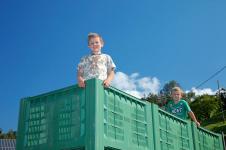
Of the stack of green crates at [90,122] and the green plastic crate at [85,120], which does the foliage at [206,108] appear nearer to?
the stack of green crates at [90,122]

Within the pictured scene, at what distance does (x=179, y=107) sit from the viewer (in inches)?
308

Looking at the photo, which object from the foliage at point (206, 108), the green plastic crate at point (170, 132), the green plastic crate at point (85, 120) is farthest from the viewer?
the foliage at point (206, 108)

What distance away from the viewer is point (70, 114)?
15.4ft

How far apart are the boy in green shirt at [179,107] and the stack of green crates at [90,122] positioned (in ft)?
6.40

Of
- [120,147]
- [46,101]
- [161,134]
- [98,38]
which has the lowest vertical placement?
[120,147]

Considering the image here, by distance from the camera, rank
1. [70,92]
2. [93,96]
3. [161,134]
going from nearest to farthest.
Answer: [93,96] → [70,92] → [161,134]

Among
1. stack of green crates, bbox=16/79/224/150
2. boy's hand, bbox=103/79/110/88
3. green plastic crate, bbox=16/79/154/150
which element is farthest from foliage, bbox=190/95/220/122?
boy's hand, bbox=103/79/110/88

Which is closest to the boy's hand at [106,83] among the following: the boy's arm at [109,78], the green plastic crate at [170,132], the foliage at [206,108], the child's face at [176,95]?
the boy's arm at [109,78]

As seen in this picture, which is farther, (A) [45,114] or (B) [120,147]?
(A) [45,114]

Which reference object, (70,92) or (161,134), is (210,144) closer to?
(161,134)

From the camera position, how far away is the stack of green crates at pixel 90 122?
173 inches

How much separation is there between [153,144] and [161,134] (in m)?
0.42

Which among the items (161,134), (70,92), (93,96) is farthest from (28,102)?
(161,134)

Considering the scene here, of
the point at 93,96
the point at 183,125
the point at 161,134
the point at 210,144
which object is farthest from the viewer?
the point at 210,144
